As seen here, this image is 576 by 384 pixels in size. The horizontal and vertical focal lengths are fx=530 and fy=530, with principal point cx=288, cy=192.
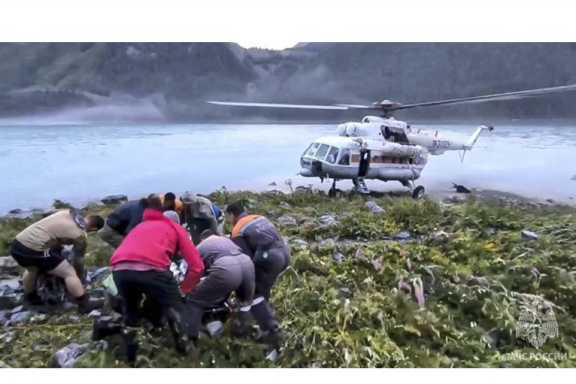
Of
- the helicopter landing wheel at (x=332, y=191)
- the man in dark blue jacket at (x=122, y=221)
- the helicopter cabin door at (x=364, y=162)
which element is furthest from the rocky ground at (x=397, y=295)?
the helicopter cabin door at (x=364, y=162)

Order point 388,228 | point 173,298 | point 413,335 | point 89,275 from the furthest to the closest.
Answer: point 388,228 → point 89,275 → point 413,335 → point 173,298

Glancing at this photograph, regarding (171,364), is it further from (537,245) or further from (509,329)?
(537,245)

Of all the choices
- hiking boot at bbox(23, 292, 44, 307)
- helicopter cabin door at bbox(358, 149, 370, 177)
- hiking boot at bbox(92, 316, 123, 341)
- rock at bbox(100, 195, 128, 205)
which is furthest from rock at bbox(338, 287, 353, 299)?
helicopter cabin door at bbox(358, 149, 370, 177)

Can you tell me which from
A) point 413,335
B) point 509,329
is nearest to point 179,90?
point 413,335

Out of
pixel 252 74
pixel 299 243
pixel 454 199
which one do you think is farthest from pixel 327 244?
pixel 252 74

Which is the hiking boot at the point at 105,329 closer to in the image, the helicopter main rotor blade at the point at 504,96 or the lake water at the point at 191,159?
the lake water at the point at 191,159

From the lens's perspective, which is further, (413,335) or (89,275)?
(89,275)

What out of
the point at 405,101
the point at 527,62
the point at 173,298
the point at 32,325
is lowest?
the point at 32,325
